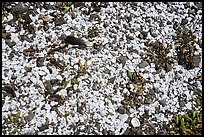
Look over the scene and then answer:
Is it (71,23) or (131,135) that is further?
(71,23)

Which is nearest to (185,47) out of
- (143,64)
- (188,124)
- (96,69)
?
(143,64)

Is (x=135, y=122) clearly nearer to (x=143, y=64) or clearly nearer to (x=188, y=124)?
(x=188, y=124)

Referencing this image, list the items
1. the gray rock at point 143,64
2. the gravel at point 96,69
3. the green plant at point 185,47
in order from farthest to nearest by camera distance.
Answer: the green plant at point 185,47
the gray rock at point 143,64
the gravel at point 96,69

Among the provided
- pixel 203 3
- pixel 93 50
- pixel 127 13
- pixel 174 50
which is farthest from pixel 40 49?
pixel 203 3

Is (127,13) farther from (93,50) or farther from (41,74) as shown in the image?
(41,74)

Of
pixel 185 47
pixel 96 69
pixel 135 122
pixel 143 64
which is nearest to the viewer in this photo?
pixel 135 122

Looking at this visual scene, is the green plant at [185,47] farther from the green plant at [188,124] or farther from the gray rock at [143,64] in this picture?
the green plant at [188,124]

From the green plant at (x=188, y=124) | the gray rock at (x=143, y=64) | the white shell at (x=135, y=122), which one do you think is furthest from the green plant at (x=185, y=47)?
the white shell at (x=135, y=122)

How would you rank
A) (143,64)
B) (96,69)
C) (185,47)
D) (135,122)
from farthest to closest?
(185,47), (143,64), (96,69), (135,122)
